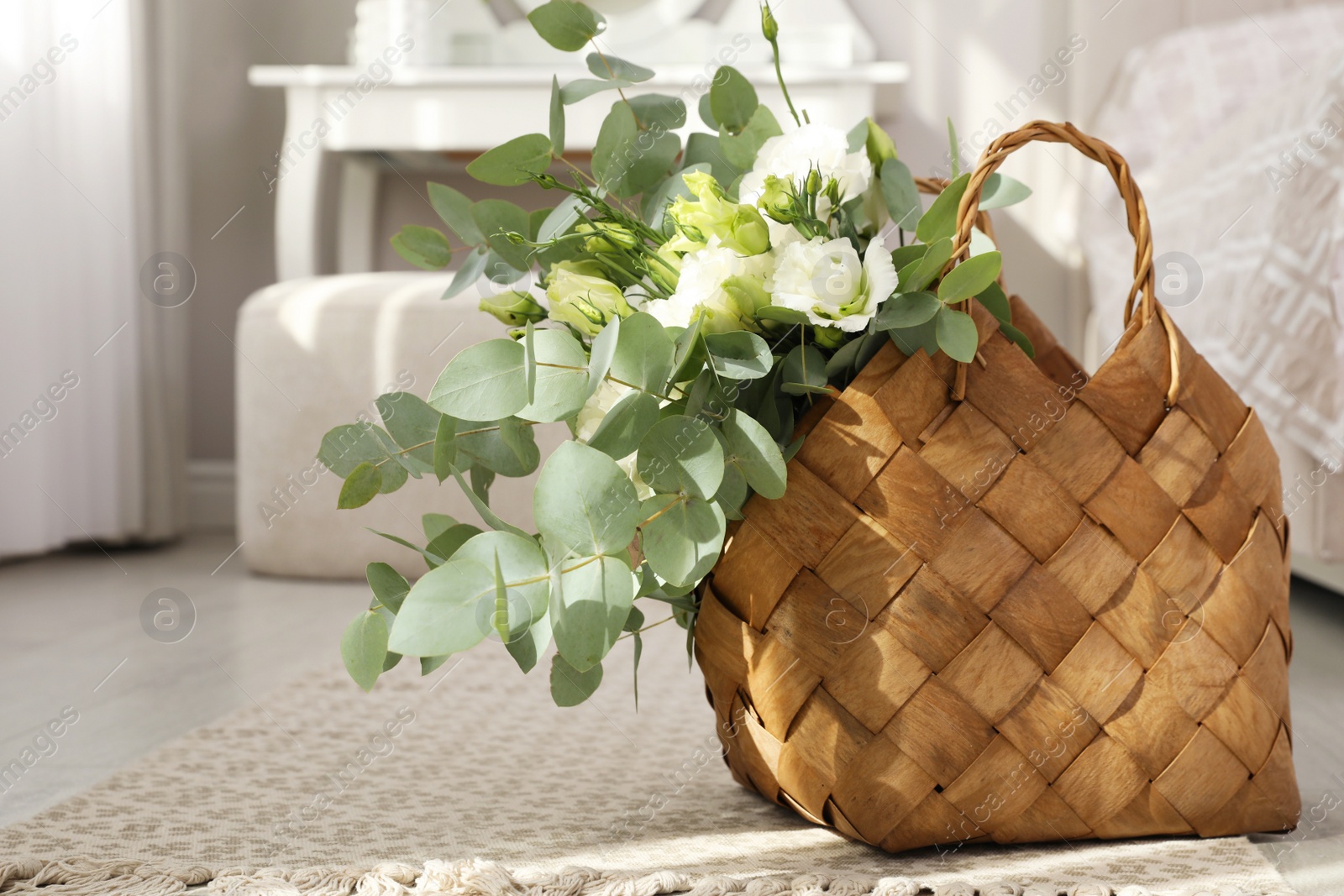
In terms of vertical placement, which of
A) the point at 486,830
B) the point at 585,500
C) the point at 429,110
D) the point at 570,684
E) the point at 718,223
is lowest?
the point at 486,830

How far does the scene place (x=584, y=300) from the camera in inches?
20.4

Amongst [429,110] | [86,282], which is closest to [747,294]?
[429,110]

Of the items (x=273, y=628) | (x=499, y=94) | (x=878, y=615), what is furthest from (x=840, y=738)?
(x=499, y=94)

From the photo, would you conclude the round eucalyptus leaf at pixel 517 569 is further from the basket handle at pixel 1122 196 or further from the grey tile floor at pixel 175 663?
the grey tile floor at pixel 175 663

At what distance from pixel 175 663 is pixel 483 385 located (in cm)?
73

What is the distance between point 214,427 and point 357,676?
6.08 feet

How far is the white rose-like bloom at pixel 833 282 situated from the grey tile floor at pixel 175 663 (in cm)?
33

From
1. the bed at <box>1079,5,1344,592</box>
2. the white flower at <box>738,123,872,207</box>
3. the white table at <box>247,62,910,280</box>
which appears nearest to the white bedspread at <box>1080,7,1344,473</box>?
the bed at <box>1079,5,1344,592</box>

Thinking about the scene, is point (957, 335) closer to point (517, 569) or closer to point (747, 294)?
point (747, 294)

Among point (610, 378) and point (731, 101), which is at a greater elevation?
point (731, 101)

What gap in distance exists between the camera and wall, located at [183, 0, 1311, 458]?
6.58 feet

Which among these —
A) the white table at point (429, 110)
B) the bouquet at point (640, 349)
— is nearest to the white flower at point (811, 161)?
the bouquet at point (640, 349)

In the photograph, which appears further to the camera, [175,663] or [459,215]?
[175,663]

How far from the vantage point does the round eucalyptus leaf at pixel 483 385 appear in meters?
0.45
